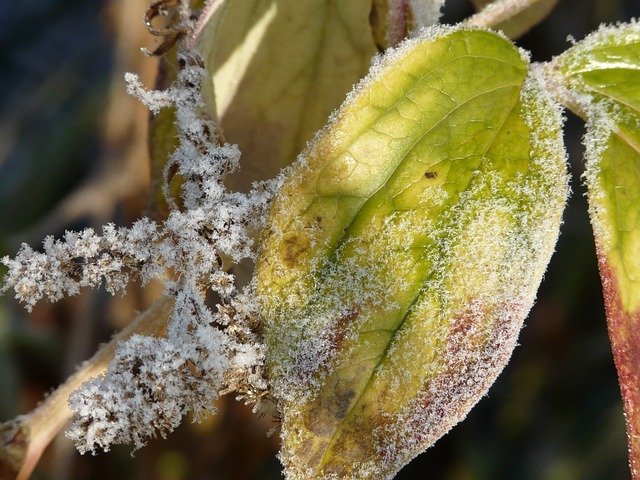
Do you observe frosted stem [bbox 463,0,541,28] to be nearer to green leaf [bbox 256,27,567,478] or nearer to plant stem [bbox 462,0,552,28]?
plant stem [bbox 462,0,552,28]

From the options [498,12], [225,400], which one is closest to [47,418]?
[498,12]

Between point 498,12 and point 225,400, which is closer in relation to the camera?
point 498,12

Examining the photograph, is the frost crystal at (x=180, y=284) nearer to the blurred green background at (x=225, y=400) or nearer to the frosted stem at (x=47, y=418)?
the frosted stem at (x=47, y=418)

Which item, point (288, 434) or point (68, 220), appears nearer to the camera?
point (288, 434)

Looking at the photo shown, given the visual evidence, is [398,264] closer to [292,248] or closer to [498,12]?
[292,248]

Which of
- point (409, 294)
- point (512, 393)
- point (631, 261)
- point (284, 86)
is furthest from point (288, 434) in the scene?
point (512, 393)

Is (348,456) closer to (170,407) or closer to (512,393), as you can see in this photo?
(170,407)
